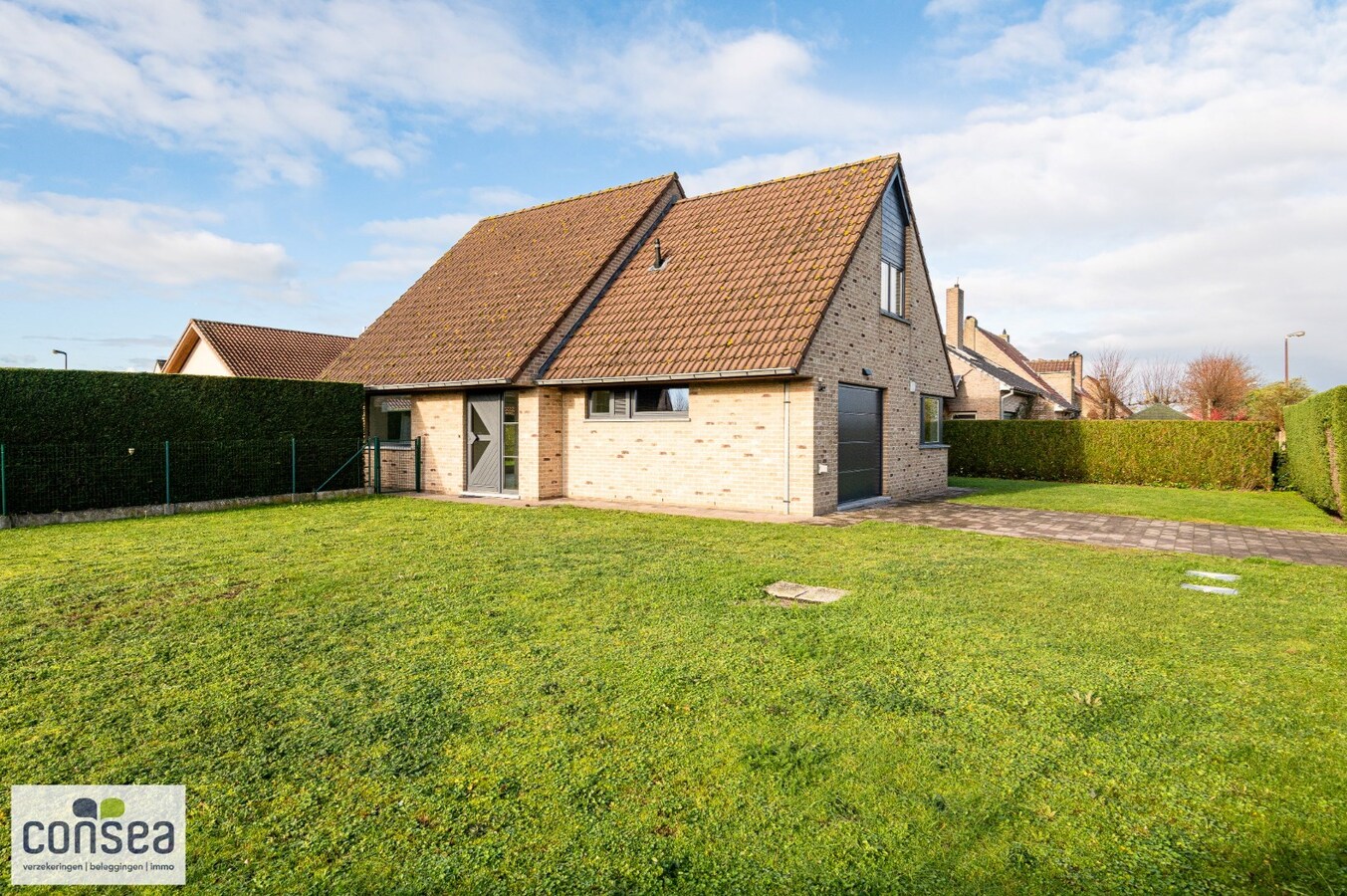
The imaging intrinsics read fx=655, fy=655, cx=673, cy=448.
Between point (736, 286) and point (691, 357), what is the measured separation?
232cm

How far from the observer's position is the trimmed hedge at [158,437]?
12234mm

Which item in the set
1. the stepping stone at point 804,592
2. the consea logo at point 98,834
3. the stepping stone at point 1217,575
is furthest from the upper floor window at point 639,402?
the consea logo at point 98,834

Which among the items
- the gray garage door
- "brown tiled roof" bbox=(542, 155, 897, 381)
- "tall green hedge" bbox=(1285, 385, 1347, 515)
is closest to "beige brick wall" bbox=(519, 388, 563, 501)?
"brown tiled roof" bbox=(542, 155, 897, 381)

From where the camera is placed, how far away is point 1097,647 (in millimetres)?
5090

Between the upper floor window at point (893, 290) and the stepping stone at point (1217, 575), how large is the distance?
915cm

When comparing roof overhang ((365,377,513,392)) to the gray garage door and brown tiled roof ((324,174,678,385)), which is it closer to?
brown tiled roof ((324,174,678,385))

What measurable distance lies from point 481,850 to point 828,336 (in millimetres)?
11703

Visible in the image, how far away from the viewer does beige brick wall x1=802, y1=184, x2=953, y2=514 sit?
12.9 metres

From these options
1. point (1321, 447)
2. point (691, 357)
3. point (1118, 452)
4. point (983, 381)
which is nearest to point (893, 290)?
point (691, 357)

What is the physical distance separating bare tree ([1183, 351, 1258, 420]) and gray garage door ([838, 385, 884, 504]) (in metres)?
45.8

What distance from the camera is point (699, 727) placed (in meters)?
3.69

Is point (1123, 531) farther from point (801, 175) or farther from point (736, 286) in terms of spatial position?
point (801, 175)

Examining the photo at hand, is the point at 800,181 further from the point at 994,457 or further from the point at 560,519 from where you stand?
the point at 994,457

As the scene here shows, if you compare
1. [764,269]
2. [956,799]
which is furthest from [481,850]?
[764,269]
